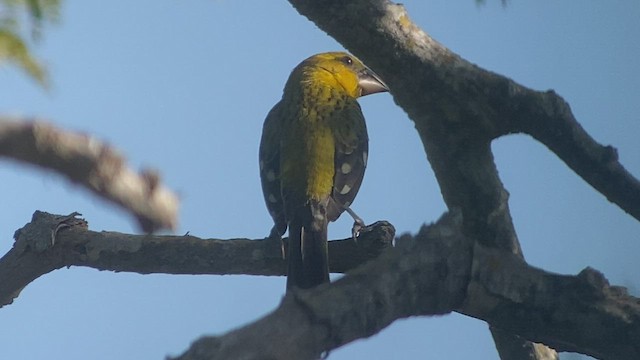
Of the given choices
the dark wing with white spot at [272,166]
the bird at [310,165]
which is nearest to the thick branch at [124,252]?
the bird at [310,165]

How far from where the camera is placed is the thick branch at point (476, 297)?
7.41 feet

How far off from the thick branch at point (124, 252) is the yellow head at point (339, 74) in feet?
6.90

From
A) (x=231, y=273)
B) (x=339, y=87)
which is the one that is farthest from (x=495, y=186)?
(x=339, y=87)

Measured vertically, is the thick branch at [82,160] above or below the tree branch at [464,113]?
below

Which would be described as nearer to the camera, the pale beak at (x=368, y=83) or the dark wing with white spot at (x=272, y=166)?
the dark wing with white spot at (x=272, y=166)

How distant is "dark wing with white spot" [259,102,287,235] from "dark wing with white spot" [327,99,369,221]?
247 millimetres

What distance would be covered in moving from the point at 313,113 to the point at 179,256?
65.3 inches

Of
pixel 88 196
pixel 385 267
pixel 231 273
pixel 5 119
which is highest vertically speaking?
pixel 231 273

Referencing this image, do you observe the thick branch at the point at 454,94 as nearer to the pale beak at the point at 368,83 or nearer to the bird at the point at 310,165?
the bird at the point at 310,165

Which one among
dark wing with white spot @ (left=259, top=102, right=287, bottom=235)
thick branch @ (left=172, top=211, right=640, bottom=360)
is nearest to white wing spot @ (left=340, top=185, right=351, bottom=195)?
dark wing with white spot @ (left=259, top=102, right=287, bottom=235)

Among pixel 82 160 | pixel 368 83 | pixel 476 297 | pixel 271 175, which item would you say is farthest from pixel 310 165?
pixel 82 160

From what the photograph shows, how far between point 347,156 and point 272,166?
0.38 metres

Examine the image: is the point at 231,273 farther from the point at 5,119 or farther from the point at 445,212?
the point at 5,119

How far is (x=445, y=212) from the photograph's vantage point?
2.72 meters
